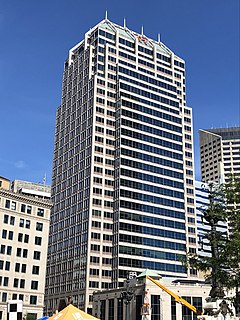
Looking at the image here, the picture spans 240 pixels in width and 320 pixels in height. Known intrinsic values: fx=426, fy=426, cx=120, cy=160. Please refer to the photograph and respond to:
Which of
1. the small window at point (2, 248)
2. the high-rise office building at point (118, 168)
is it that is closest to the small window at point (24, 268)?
the small window at point (2, 248)

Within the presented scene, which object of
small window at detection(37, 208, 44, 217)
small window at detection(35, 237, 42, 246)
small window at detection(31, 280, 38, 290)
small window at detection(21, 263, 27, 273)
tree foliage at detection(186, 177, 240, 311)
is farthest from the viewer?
small window at detection(37, 208, 44, 217)

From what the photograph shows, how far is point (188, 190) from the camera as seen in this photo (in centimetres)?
13225

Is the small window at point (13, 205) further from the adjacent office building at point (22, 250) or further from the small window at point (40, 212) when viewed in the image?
the small window at point (40, 212)

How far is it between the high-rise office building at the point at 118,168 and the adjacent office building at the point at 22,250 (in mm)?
28484

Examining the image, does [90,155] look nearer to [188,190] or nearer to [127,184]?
[127,184]

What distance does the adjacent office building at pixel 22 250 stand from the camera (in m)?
75.1

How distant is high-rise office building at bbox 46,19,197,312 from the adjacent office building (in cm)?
2848

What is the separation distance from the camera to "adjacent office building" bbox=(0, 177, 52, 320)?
7506 cm

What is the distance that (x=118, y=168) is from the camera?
120 meters

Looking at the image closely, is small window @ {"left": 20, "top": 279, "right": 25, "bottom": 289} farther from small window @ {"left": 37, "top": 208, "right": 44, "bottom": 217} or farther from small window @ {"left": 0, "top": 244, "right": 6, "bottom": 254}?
small window @ {"left": 37, "top": 208, "right": 44, "bottom": 217}

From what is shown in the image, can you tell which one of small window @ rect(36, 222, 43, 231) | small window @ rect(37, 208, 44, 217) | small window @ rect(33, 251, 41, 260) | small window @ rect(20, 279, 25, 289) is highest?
small window @ rect(37, 208, 44, 217)

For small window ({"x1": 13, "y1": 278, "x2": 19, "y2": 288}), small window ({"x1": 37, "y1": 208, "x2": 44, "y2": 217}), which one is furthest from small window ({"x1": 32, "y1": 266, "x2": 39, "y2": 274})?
small window ({"x1": 37, "y1": 208, "x2": 44, "y2": 217})

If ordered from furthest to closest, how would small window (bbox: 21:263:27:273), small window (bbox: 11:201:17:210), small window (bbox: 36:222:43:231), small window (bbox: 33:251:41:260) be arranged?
small window (bbox: 36:222:43:231), small window (bbox: 33:251:41:260), small window (bbox: 11:201:17:210), small window (bbox: 21:263:27:273)

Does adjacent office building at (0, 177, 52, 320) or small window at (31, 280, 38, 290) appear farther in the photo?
small window at (31, 280, 38, 290)
